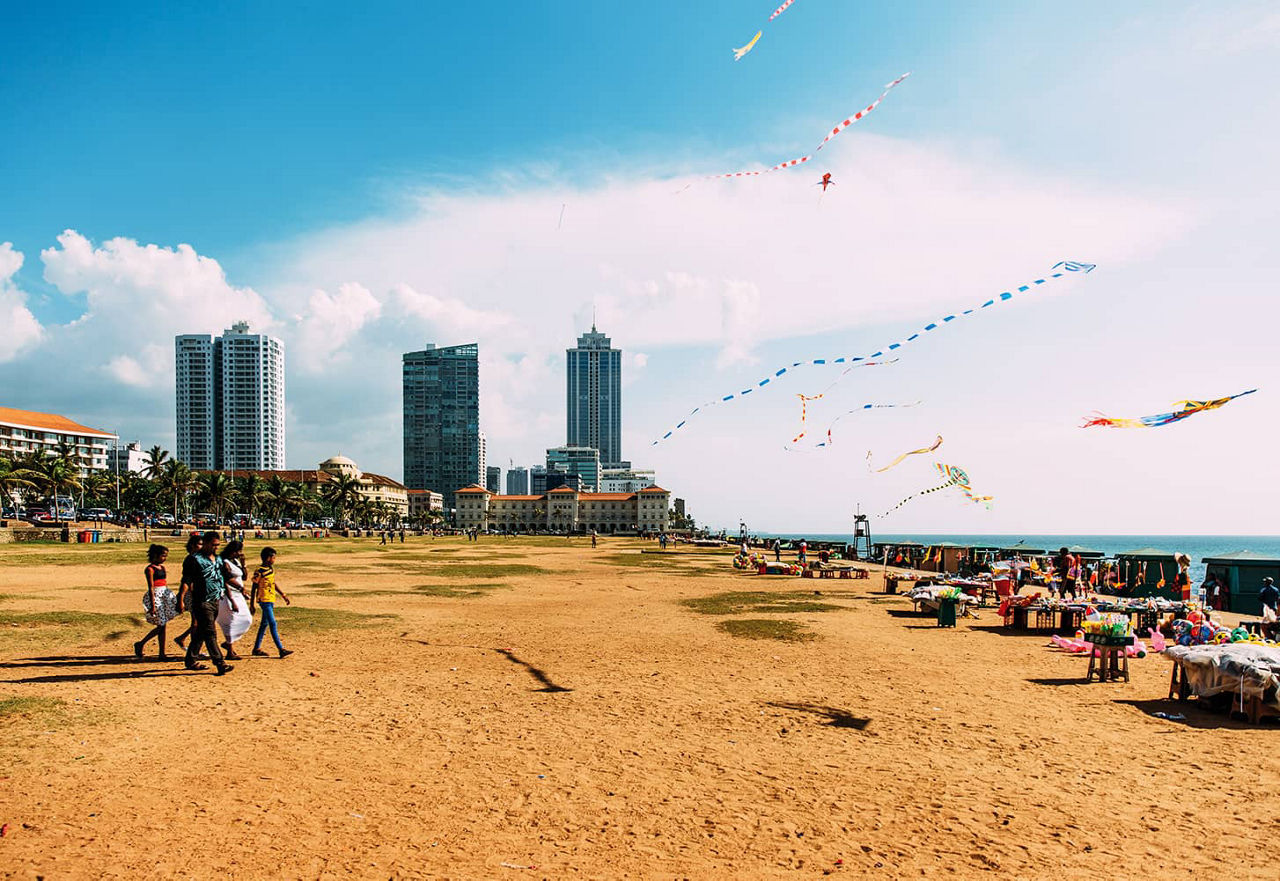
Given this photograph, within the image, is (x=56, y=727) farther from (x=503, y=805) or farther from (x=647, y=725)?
(x=647, y=725)

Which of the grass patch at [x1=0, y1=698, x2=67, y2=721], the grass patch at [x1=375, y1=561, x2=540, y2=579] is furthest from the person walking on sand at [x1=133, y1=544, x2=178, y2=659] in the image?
the grass patch at [x1=375, y1=561, x2=540, y2=579]

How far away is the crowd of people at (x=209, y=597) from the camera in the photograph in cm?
1101

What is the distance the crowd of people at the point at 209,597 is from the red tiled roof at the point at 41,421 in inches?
5206

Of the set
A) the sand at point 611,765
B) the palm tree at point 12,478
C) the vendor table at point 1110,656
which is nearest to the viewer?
the sand at point 611,765

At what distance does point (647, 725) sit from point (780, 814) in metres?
2.95

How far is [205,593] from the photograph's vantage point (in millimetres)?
10984

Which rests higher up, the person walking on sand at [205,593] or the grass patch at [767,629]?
the person walking on sand at [205,593]

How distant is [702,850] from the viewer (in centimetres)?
588

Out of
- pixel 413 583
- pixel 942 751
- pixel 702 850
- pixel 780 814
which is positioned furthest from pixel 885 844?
pixel 413 583

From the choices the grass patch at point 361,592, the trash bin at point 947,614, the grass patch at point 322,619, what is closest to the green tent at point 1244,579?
the trash bin at point 947,614

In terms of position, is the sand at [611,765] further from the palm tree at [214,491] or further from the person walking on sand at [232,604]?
the palm tree at [214,491]

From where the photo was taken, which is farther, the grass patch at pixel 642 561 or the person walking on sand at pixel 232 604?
the grass patch at pixel 642 561

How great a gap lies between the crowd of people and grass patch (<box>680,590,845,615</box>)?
12211mm

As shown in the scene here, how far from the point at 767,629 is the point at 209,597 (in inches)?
463
